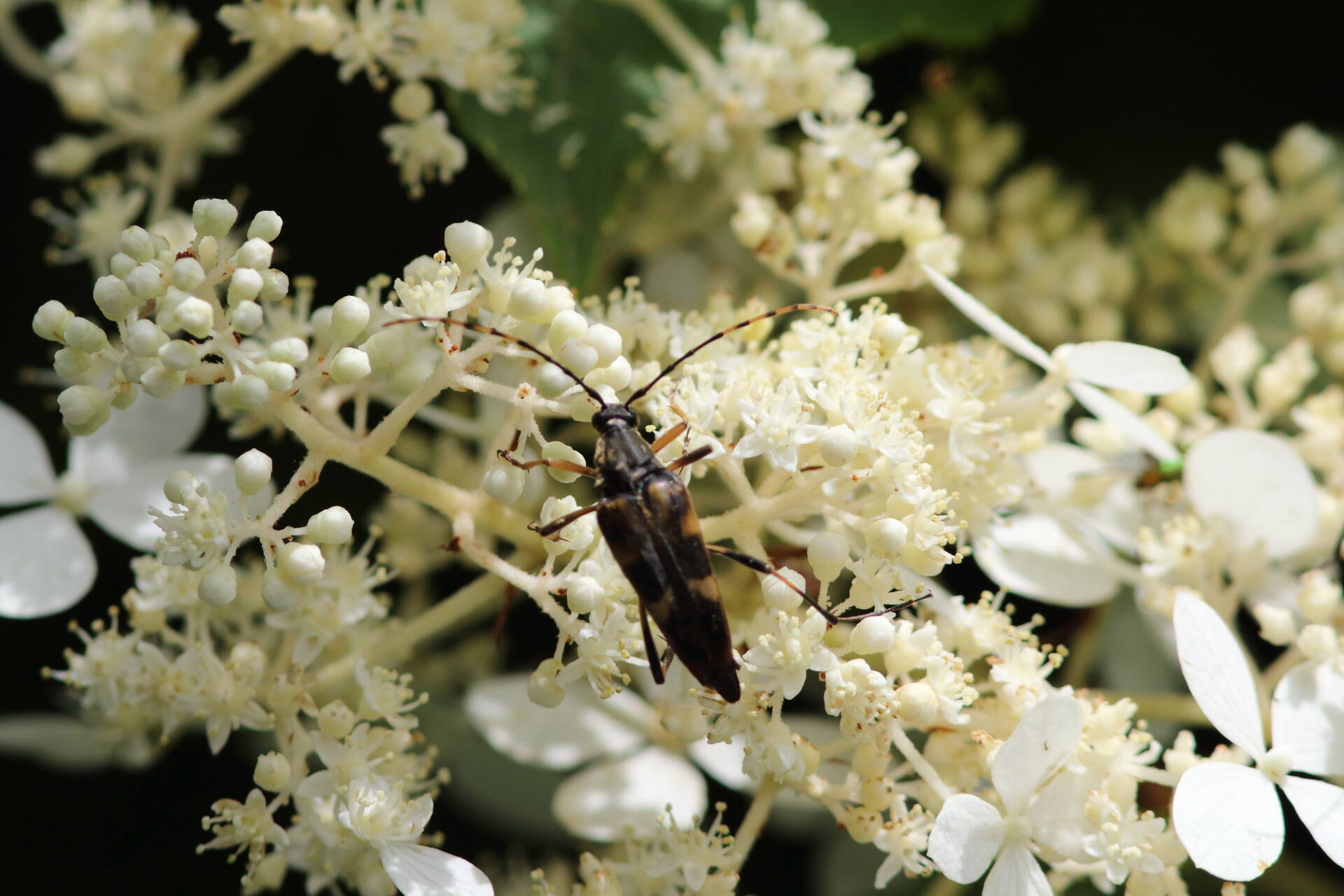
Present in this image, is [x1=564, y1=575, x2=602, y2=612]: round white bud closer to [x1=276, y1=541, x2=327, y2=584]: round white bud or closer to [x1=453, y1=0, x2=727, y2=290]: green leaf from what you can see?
[x1=276, y1=541, x2=327, y2=584]: round white bud

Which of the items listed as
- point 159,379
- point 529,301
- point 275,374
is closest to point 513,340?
point 529,301

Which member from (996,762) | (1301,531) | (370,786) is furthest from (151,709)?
(1301,531)

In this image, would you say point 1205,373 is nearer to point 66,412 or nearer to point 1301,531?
point 1301,531

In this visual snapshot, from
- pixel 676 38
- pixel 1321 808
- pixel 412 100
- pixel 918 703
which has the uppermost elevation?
pixel 676 38

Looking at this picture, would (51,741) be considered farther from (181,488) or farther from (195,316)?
(195,316)

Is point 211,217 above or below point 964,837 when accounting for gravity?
above

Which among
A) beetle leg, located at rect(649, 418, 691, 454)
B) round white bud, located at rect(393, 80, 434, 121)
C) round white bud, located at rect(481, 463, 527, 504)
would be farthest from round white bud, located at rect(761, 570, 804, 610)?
round white bud, located at rect(393, 80, 434, 121)

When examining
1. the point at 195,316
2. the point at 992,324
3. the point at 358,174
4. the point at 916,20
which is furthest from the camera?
the point at 358,174

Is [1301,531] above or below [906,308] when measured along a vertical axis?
below
